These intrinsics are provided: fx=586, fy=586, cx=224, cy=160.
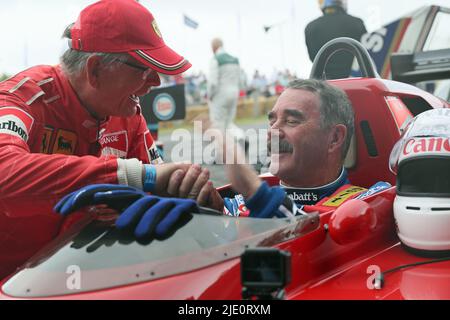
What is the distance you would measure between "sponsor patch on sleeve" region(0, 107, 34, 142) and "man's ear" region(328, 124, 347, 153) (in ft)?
3.69

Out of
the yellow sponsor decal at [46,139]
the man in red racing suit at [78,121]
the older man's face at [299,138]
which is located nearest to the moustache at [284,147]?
the older man's face at [299,138]

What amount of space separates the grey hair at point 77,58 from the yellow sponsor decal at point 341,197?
2.90 feet

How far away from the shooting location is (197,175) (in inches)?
60.3

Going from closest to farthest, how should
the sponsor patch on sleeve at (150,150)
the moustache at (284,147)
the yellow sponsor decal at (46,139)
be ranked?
the yellow sponsor decal at (46,139)
the moustache at (284,147)
the sponsor patch on sleeve at (150,150)

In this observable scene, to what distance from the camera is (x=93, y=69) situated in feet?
6.87

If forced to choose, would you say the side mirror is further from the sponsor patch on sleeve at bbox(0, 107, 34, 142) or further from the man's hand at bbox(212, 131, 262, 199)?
the sponsor patch on sleeve at bbox(0, 107, 34, 142)

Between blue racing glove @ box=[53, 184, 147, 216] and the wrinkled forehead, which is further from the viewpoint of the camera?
the wrinkled forehead

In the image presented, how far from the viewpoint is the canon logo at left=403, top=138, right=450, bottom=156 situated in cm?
168

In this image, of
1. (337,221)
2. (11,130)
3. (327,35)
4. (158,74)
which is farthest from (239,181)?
(327,35)

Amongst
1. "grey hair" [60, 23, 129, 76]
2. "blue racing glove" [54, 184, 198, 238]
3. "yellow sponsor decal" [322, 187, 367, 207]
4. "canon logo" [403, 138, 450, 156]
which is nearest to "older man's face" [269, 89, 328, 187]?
"yellow sponsor decal" [322, 187, 367, 207]

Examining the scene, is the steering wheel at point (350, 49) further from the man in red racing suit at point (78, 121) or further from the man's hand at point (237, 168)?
the man's hand at point (237, 168)

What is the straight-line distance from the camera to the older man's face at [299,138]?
223 centimetres

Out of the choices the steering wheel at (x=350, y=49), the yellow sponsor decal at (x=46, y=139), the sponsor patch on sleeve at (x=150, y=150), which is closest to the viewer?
the yellow sponsor decal at (x=46, y=139)
